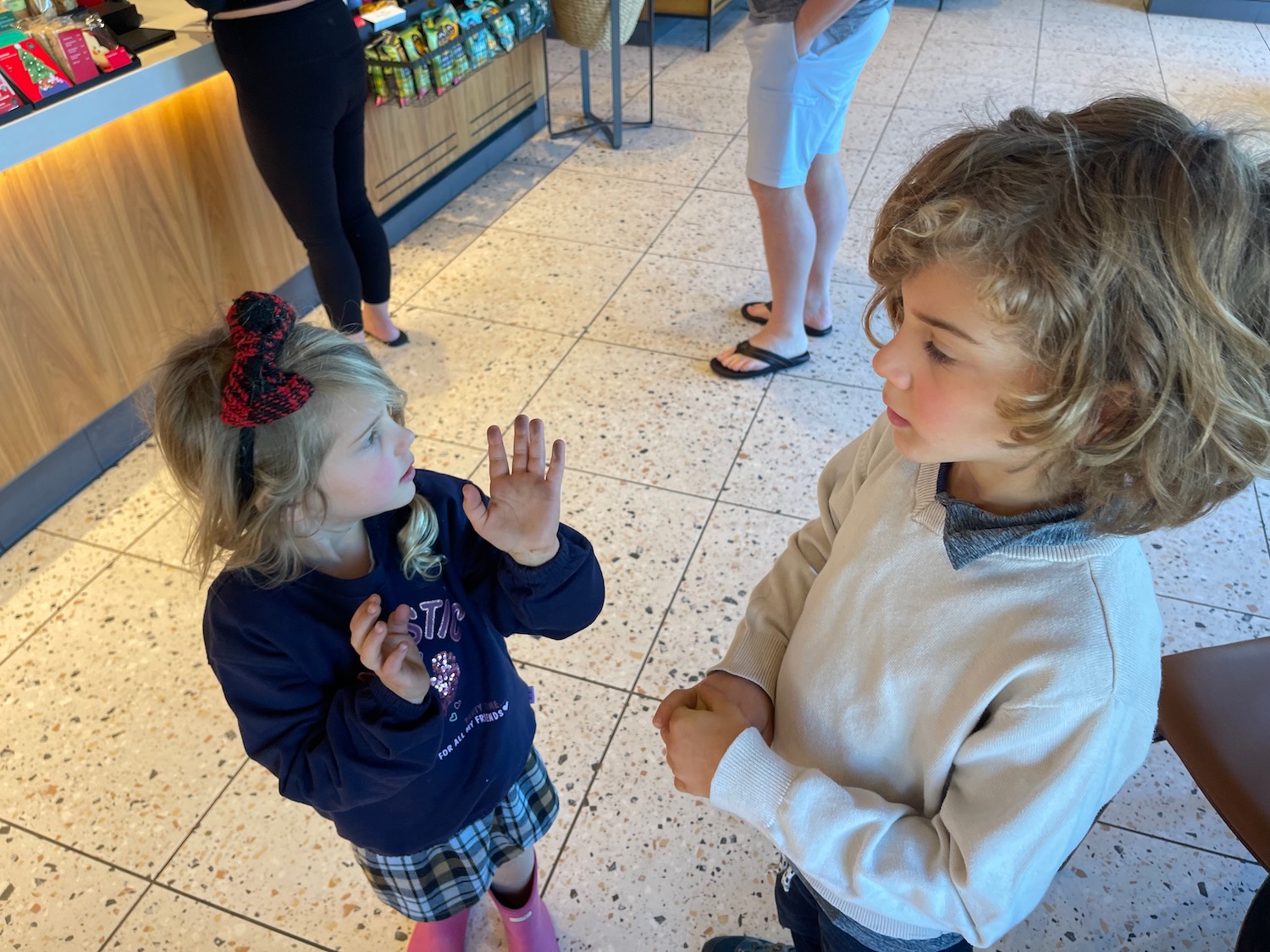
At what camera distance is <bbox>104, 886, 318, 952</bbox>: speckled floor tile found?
1439 mm

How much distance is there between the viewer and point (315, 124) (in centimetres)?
220

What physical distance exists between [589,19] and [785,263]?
183 centimetres

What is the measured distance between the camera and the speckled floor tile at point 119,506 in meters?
2.17

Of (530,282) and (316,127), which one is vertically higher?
(316,127)

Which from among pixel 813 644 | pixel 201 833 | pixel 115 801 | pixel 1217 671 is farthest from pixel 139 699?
pixel 1217 671

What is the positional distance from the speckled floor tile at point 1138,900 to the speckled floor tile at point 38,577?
2.03 m

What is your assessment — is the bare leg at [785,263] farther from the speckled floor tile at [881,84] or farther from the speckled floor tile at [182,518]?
the speckled floor tile at [881,84]

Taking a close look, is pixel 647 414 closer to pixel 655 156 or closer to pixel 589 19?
pixel 655 156

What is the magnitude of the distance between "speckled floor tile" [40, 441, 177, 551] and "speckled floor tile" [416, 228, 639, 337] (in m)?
1.04

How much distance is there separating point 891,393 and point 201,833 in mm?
1471

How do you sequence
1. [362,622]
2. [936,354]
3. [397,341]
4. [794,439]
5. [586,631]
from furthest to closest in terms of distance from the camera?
[397,341]
[794,439]
[586,631]
[362,622]
[936,354]

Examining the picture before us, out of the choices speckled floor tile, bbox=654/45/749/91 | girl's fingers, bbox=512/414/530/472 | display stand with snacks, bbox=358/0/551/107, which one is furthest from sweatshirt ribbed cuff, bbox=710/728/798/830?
speckled floor tile, bbox=654/45/749/91

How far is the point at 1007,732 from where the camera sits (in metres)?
0.70

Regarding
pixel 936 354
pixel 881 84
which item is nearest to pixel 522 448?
pixel 936 354
